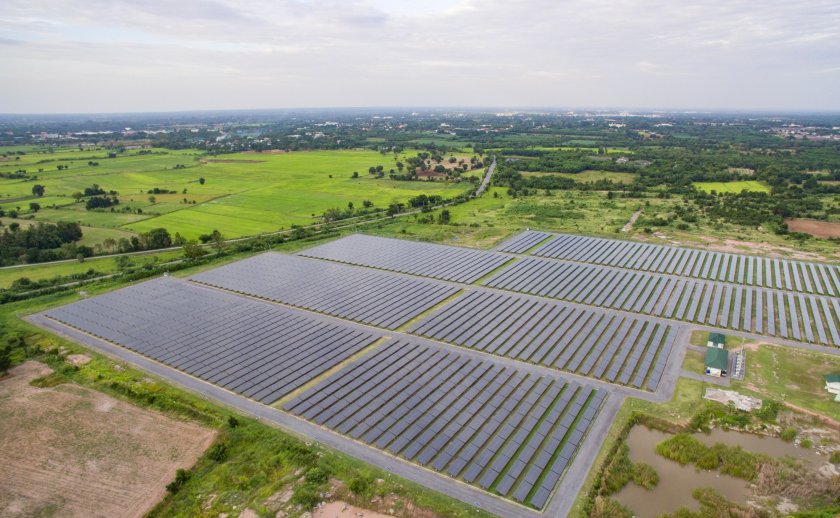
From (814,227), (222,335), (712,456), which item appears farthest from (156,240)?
(814,227)

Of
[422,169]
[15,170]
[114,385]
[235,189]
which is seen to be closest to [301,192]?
[235,189]

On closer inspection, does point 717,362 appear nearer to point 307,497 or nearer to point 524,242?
point 307,497

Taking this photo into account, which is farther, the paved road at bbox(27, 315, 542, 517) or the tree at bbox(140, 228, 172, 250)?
the tree at bbox(140, 228, 172, 250)

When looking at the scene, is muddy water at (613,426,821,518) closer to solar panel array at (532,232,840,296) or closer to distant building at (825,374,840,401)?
distant building at (825,374,840,401)

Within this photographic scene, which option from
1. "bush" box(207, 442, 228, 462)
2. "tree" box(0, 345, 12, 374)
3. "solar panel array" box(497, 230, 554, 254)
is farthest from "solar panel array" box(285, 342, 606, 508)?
"solar panel array" box(497, 230, 554, 254)

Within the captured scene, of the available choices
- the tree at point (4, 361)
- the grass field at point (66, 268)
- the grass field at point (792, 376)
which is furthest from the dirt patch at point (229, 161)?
the grass field at point (792, 376)

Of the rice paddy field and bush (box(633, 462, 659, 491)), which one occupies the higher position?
the rice paddy field
